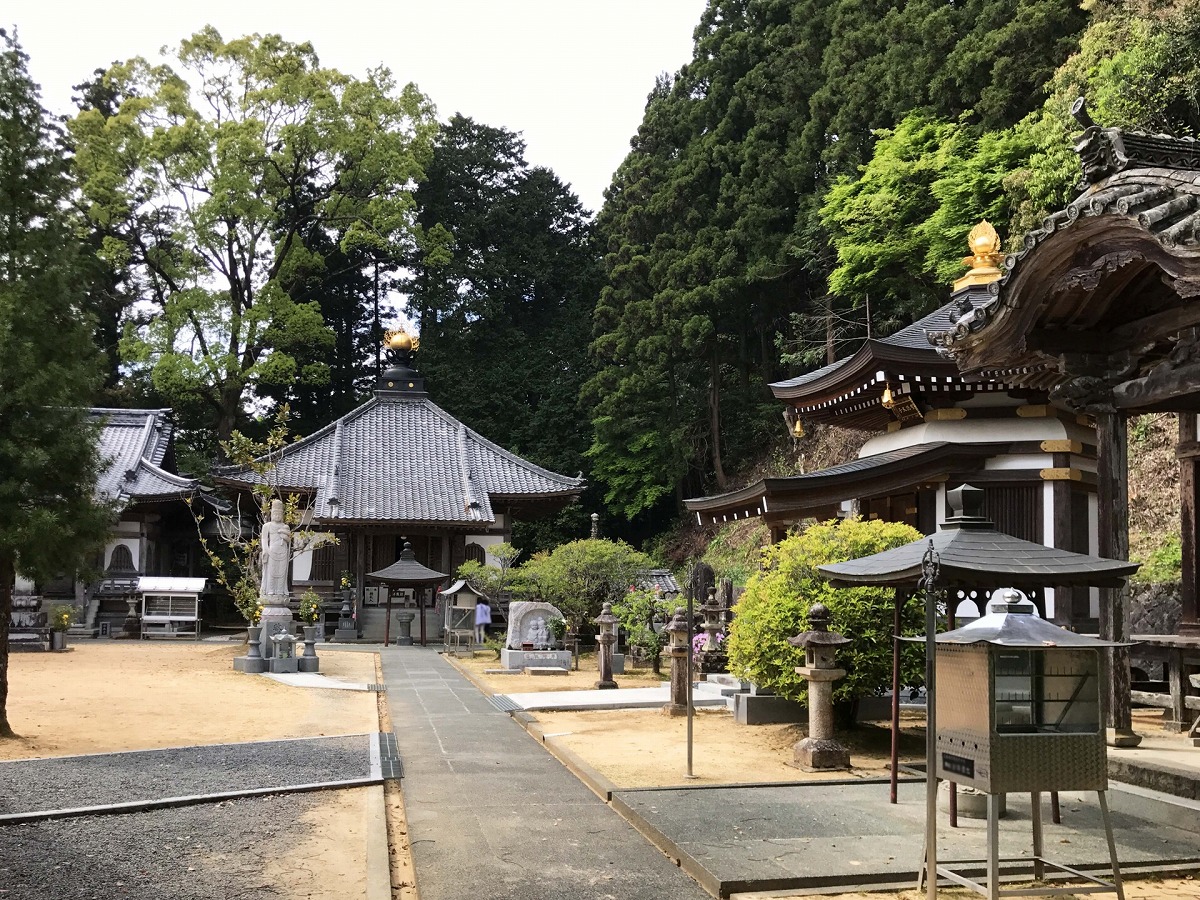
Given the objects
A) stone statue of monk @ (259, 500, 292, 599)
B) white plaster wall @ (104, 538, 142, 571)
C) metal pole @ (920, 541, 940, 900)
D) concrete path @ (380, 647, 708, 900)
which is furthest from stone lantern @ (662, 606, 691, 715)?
white plaster wall @ (104, 538, 142, 571)

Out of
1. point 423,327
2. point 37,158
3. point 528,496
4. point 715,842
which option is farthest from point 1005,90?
point 423,327

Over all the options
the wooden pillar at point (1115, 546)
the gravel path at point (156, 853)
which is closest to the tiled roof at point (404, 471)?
the gravel path at point (156, 853)

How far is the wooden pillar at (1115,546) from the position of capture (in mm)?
8117

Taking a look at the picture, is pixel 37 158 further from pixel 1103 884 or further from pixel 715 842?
pixel 1103 884

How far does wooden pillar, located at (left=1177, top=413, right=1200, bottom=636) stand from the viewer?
10672 millimetres

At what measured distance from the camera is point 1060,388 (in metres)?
8.68

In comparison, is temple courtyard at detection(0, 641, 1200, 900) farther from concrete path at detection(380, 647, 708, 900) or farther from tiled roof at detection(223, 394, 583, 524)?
tiled roof at detection(223, 394, 583, 524)

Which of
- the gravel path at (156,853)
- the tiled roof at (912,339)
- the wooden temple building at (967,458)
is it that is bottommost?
the gravel path at (156,853)

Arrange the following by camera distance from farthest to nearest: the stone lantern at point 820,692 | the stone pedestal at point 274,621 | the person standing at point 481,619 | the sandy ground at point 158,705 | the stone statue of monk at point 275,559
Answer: the person standing at point 481,619
the stone statue of monk at point 275,559
the stone pedestal at point 274,621
the sandy ground at point 158,705
the stone lantern at point 820,692

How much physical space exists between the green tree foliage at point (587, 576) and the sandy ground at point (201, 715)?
4.36 m

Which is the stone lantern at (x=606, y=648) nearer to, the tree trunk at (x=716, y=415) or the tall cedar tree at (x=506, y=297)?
the tree trunk at (x=716, y=415)

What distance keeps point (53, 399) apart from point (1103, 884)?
10053 mm

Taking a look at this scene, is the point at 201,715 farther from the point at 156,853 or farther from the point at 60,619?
the point at 60,619

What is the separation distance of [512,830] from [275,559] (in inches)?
576
